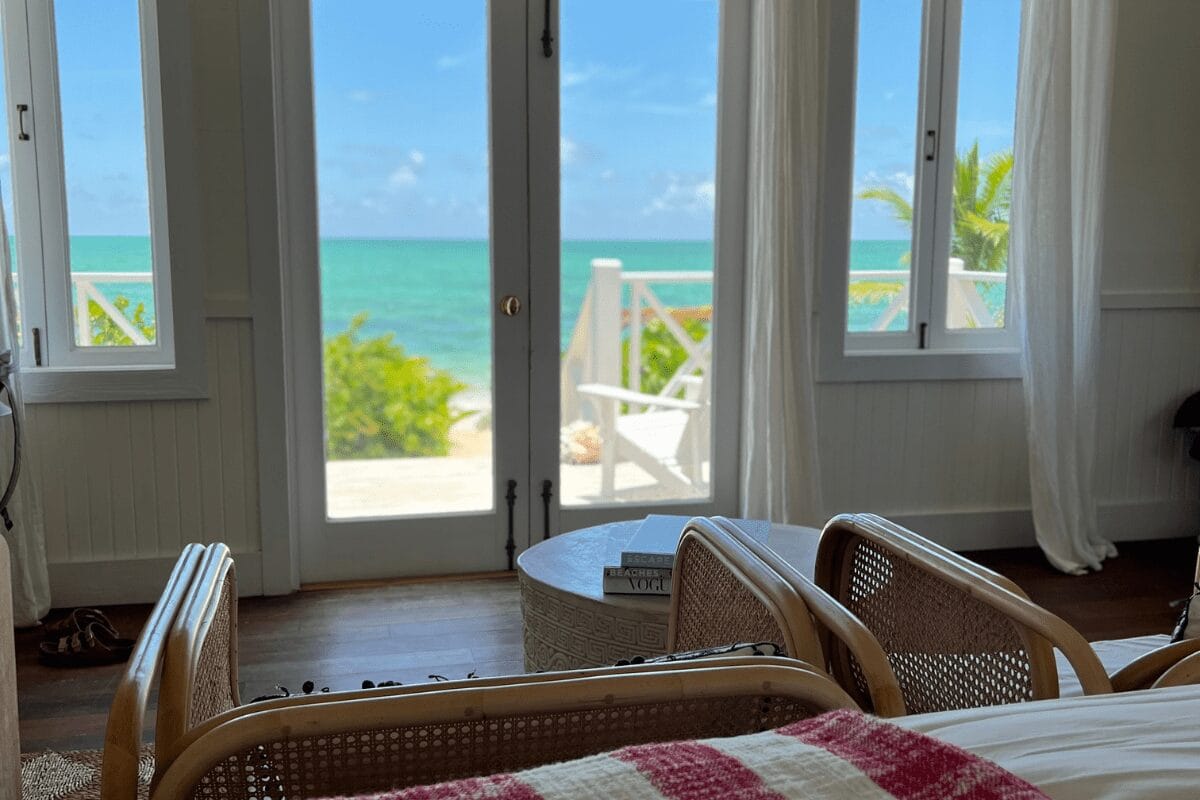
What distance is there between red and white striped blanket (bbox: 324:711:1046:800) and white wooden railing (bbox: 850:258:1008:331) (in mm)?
3169

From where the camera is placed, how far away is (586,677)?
3.95 feet

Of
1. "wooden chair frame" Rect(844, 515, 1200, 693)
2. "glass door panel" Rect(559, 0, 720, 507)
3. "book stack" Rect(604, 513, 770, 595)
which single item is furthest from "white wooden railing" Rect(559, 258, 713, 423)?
"wooden chair frame" Rect(844, 515, 1200, 693)

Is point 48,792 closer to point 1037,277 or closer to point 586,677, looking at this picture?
point 586,677

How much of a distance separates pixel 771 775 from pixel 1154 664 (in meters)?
0.82

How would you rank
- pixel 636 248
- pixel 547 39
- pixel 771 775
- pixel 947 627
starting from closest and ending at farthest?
pixel 771 775
pixel 947 627
pixel 547 39
pixel 636 248

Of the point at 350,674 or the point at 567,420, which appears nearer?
the point at 350,674

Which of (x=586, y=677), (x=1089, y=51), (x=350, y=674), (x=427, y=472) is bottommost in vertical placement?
(x=350, y=674)

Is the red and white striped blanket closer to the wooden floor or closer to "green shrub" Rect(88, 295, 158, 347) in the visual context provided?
the wooden floor

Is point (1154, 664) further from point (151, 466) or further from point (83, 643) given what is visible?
point (151, 466)

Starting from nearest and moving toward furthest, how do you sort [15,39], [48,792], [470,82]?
[48,792] < [15,39] < [470,82]

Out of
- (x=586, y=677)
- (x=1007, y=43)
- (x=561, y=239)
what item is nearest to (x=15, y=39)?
(x=561, y=239)

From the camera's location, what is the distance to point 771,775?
0.94 metres

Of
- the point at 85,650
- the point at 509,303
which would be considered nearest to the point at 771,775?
the point at 85,650

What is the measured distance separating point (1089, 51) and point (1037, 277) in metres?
0.79
